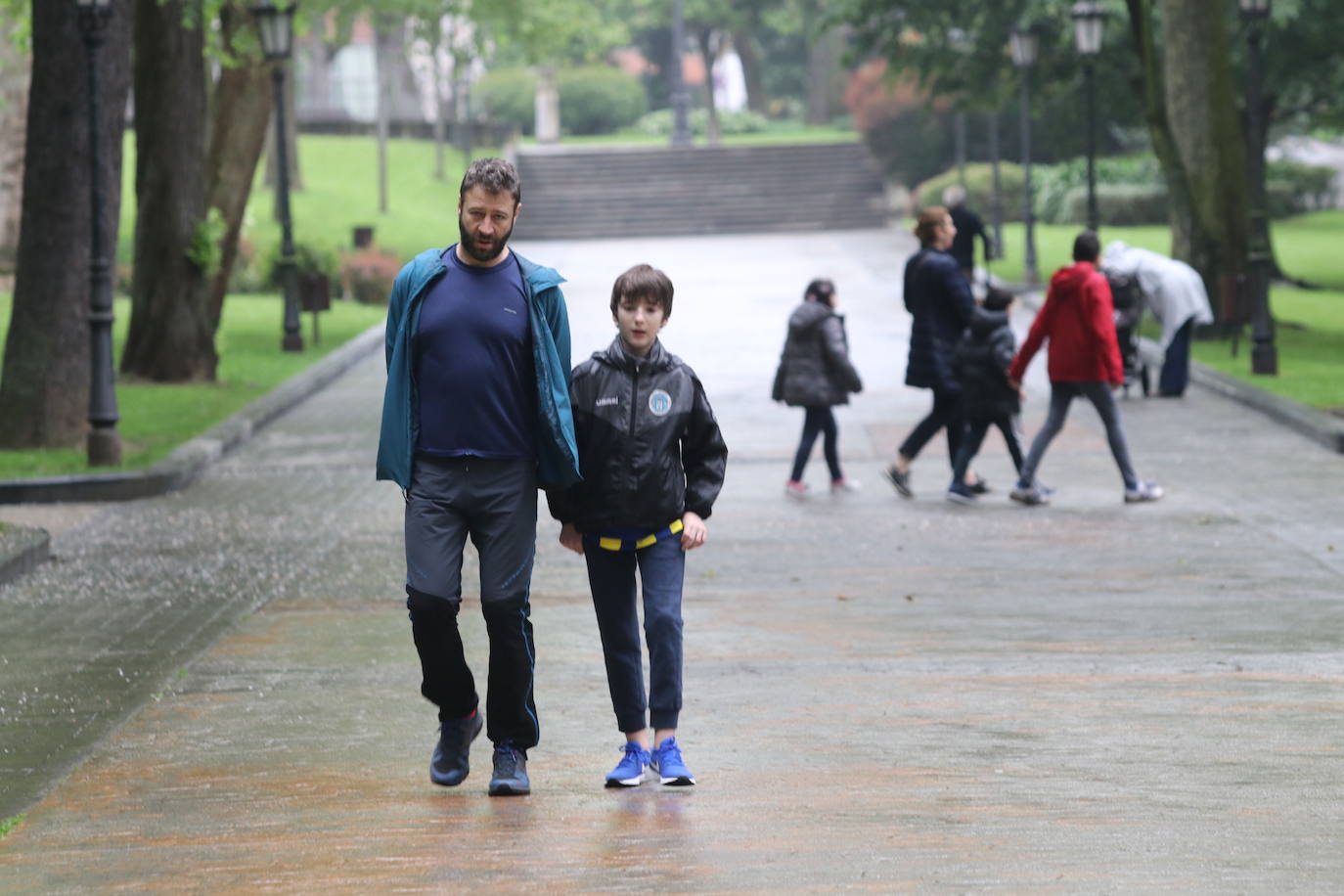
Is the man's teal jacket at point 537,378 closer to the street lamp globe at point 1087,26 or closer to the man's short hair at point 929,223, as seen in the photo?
the man's short hair at point 929,223

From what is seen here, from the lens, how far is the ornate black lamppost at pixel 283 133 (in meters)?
23.1

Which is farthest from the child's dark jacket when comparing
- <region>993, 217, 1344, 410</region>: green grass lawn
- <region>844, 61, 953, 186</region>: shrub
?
<region>844, 61, 953, 186</region>: shrub

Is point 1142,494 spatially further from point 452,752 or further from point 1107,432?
point 452,752

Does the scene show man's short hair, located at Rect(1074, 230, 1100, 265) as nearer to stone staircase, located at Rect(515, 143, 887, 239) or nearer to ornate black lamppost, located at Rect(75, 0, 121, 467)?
ornate black lamppost, located at Rect(75, 0, 121, 467)

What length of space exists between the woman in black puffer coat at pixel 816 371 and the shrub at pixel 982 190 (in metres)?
35.0

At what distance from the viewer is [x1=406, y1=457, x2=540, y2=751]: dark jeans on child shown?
626cm

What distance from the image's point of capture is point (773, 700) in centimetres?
821

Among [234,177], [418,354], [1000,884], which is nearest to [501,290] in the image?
[418,354]

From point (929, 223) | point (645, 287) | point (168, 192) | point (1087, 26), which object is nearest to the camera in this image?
point (645, 287)

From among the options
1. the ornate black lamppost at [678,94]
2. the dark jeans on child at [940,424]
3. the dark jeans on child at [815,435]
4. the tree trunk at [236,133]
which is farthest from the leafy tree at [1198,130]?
the ornate black lamppost at [678,94]

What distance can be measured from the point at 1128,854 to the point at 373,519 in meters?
8.70

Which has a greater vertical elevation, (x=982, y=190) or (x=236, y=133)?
(x=236, y=133)

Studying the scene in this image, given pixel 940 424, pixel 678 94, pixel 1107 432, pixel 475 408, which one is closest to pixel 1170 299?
pixel 940 424

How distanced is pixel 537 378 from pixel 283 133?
66.5 ft
